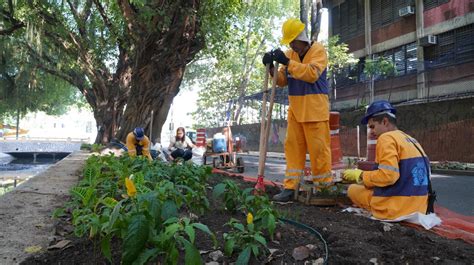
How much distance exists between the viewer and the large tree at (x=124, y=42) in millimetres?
11000

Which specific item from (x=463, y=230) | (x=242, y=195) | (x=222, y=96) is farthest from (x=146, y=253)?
(x=222, y=96)

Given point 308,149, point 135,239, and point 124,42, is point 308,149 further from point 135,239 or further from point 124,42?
point 124,42

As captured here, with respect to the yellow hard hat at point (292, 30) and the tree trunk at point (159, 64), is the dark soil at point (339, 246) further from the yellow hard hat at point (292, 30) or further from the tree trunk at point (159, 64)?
the tree trunk at point (159, 64)

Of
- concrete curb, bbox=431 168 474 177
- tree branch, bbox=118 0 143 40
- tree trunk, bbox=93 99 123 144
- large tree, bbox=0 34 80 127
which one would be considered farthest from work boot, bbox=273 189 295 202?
large tree, bbox=0 34 80 127

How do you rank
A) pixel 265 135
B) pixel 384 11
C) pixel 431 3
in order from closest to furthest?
pixel 265 135 < pixel 431 3 < pixel 384 11

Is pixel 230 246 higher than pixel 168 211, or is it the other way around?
pixel 168 211

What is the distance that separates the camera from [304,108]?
4566mm

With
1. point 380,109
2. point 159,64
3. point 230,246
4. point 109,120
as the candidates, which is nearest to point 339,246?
point 230,246

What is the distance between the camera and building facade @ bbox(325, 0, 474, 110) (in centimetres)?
1786

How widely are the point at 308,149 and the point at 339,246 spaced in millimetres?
2215

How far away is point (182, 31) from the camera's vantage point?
435 inches

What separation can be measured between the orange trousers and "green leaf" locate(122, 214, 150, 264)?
116 inches

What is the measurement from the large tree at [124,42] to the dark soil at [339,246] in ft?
22.5

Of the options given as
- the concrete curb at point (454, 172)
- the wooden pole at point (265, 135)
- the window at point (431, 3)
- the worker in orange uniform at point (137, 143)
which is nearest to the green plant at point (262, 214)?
the wooden pole at point (265, 135)
